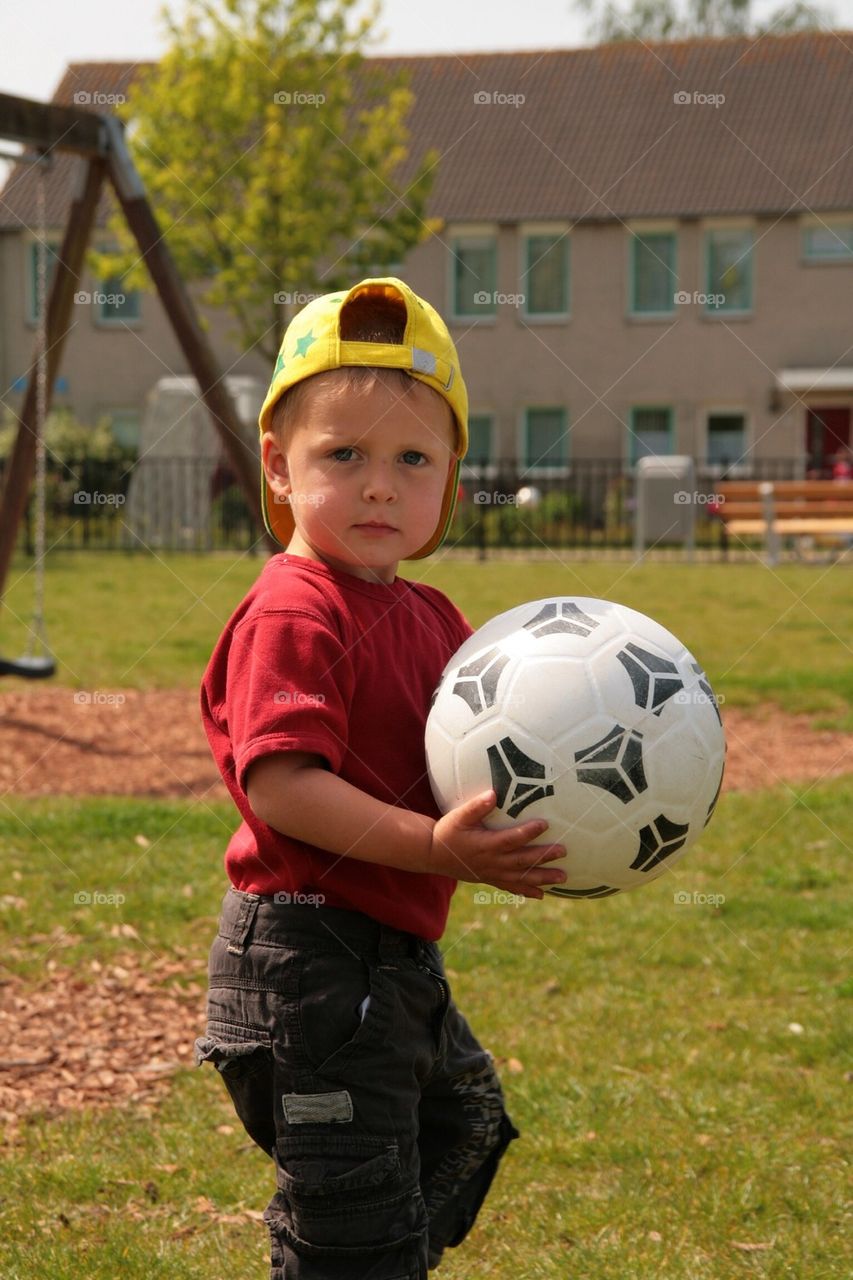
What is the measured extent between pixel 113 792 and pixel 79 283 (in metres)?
2.64

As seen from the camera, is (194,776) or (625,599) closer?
(194,776)

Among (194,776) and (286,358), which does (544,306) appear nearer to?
(194,776)

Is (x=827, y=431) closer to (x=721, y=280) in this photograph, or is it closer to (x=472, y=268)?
(x=721, y=280)

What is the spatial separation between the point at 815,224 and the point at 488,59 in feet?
27.8

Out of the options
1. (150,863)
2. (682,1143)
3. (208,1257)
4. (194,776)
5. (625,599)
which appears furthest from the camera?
(625,599)

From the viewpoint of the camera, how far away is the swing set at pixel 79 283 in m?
7.36

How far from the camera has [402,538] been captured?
8.46 ft

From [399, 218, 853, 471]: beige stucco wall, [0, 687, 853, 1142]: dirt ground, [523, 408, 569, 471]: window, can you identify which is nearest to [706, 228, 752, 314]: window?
[399, 218, 853, 471]: beige stucco wall

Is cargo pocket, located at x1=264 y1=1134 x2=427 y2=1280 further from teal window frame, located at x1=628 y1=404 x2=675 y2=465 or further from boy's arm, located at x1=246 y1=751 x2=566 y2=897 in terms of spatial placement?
teal window frame, located at x1=628 y1=404 x2=675 y2=465

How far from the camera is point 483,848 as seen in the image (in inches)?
92.9

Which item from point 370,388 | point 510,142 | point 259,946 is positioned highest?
point 510,142

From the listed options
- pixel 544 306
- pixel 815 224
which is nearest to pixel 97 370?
pixel 544 306

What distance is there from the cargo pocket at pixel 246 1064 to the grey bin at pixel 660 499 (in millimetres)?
21120

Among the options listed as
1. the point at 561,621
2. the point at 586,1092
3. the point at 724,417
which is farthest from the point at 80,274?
the point at 724,417
